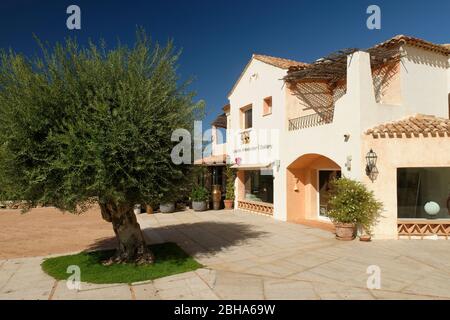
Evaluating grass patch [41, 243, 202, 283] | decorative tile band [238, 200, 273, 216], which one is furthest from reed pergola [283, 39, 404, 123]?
grass patch [41, 243, 202, 283]

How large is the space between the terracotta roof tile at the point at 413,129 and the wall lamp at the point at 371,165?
750 millimetres

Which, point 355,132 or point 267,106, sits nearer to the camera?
point 355,132

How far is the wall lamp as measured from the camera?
38.1 feet

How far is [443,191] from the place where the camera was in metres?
12.5

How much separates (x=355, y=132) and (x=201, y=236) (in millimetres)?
7472

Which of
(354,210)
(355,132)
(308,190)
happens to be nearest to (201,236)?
(354,210)

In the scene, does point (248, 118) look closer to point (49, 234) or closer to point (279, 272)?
point (49, 234)

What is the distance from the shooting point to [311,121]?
15.1 metres

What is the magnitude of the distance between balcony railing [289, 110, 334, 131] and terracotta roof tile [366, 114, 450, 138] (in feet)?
8.56

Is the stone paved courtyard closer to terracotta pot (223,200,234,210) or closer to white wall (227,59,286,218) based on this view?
white wall (227,59,286,218)

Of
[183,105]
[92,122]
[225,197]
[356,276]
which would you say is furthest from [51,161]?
[225,197]

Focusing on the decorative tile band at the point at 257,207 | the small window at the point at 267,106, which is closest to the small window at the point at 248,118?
the small window at the point at 267,106

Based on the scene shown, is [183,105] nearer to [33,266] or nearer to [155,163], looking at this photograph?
[155,163]

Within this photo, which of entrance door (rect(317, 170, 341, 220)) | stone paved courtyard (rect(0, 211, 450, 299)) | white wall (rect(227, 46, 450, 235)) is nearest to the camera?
stone paved courtyard (rect(0, 211, 450, 299))
